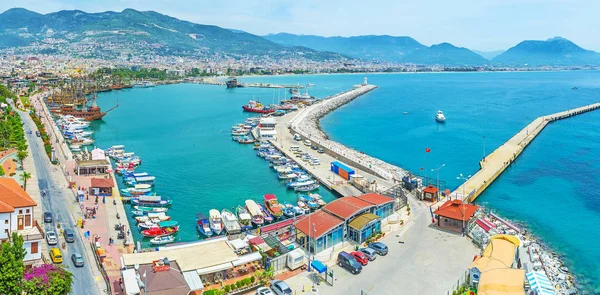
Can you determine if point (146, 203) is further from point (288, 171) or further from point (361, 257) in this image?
point (361, 257)

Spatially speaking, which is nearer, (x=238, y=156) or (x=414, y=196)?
(x=414, y=196)

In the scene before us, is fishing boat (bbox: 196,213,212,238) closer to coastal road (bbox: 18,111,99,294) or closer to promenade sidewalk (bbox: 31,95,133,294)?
promenade sidewalk (bbox: 31,95,133,294)

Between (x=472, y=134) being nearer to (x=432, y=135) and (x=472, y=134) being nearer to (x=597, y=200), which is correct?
(x=432, y=135)

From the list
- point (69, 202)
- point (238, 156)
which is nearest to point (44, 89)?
point (238, 156)

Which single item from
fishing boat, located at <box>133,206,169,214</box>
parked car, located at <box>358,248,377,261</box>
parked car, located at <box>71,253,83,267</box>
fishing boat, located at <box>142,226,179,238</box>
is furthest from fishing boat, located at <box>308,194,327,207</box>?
parked car, located at <box>71,253,83,267</box>

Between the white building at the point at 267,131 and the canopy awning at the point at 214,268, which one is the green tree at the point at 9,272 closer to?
the canopy awning at the point at 214,268

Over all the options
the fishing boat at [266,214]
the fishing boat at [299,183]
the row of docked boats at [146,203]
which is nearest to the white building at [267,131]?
the row of docked boats at [146,203]
